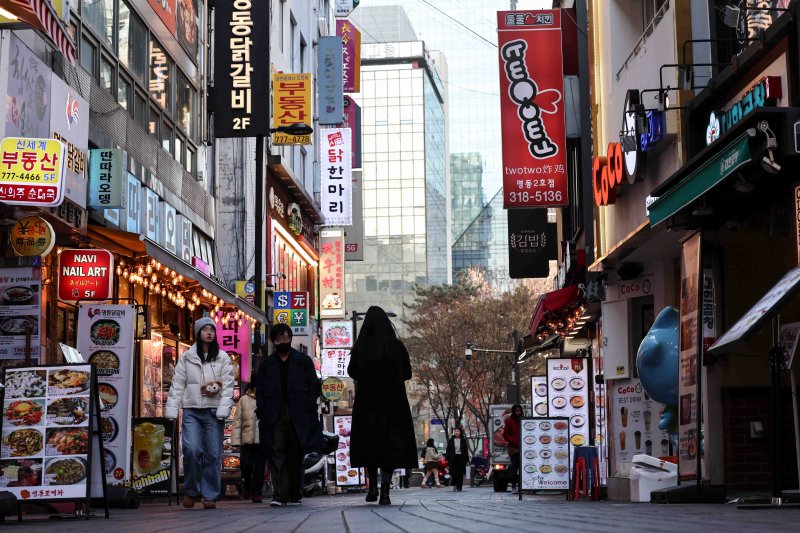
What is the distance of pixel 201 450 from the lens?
13.2 m

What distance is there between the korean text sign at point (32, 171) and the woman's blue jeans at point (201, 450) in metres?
3.11

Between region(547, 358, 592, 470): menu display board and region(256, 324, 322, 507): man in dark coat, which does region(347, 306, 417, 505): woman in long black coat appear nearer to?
region(256, 324, 322, 507): man in dark coat

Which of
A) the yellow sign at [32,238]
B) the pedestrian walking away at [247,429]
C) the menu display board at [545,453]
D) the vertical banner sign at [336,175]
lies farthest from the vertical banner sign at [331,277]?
the yellow sign at [32,238]

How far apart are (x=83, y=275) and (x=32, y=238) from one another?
236cm

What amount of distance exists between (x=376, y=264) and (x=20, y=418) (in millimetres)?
132214

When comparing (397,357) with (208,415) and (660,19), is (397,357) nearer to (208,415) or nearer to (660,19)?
(208,415)

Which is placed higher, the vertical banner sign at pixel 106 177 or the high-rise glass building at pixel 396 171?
the high-rise glass building at pixel 396 171

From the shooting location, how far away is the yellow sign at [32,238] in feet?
48.8

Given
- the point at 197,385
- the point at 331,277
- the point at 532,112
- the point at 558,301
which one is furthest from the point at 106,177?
the point at 331,277

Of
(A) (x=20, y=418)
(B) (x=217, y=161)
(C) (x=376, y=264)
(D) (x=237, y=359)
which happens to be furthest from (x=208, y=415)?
(C) (x=376, y=264)

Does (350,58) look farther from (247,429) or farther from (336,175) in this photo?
(247,429)

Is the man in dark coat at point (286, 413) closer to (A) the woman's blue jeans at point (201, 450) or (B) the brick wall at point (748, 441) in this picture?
(A) the woman's blue jeans at point (201, 450)

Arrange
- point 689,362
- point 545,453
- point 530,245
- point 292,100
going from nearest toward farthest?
point 689,362 → point 545,453 → point 530,245 → point 292,100

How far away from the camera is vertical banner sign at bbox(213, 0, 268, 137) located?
2873 cm
